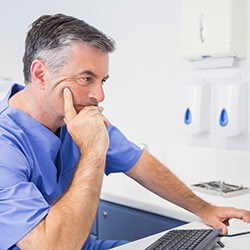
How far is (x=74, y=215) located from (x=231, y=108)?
101cm

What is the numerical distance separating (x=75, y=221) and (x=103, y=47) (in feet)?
1.42

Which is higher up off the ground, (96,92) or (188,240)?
(96,92)

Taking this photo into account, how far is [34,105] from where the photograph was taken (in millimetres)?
1067

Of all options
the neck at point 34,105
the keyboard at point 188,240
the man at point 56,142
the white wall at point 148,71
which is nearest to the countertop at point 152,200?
the man at point 56,142

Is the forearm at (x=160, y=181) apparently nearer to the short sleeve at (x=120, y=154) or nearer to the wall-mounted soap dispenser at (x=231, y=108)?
the short sleeve at (x=120, y=154)

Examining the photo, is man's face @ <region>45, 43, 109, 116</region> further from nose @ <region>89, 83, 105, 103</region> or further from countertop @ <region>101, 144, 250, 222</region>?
countertop @ <region>101, 144, 250, 222</region>

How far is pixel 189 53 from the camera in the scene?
5.78 ft

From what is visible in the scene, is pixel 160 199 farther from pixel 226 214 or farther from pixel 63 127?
pixel 63 127

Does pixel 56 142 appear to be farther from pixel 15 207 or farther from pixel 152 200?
pixel 152 200

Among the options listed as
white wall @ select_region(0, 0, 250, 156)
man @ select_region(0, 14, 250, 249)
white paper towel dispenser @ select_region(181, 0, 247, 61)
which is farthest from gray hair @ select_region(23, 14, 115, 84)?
white wall @ select_region(0, 0, 250, 156)

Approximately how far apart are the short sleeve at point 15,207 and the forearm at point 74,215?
0.02 meters

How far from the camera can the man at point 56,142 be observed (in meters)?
0.84

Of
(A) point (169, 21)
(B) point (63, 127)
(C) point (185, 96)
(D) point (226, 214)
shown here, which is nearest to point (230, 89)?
(C) point (185, 96)

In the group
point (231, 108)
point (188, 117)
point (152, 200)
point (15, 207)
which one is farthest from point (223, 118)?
point (15, 207)
